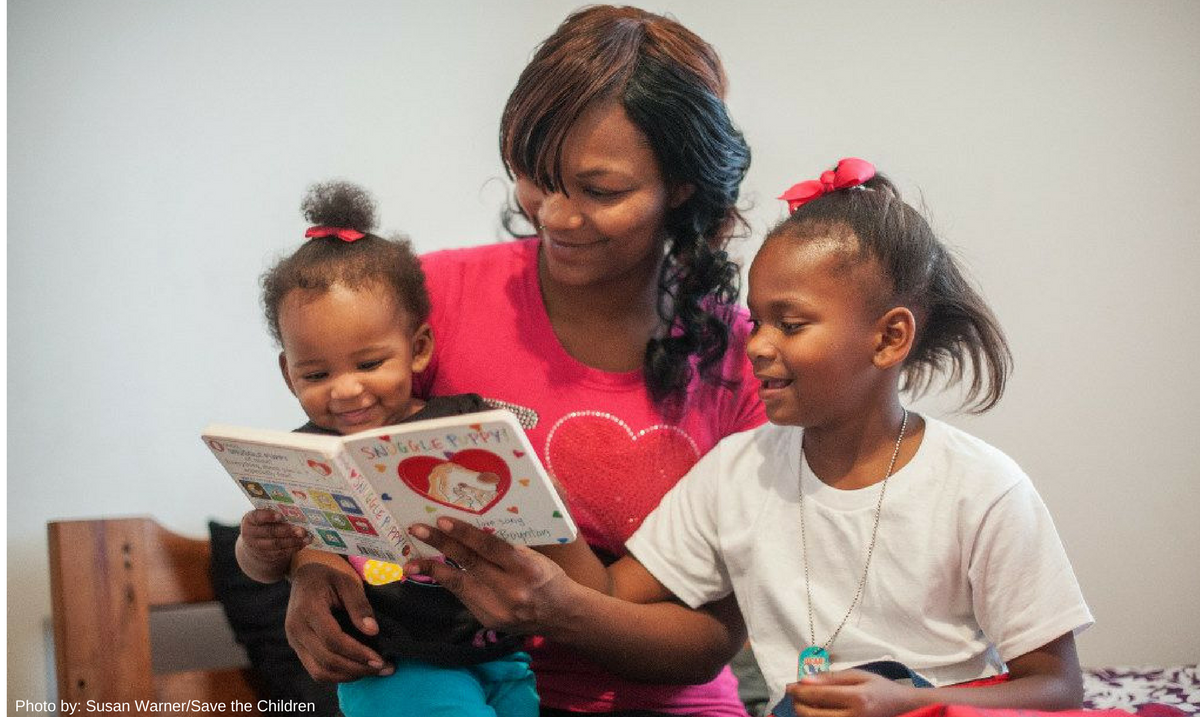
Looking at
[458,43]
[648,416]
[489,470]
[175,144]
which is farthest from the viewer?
[458,43]

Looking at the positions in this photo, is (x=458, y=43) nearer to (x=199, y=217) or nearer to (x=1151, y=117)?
(x=199, y=217)

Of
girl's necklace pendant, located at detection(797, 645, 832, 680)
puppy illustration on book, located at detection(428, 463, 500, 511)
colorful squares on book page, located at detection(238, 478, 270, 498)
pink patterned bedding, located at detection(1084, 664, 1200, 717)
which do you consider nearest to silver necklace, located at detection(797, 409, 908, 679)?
girl's necklace pendant, located at detection(797, 645, 832, 680)

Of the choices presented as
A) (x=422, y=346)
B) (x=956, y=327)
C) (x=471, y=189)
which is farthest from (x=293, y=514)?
(x=471, y=189)

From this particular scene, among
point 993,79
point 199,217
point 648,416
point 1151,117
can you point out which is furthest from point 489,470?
point 1151,117

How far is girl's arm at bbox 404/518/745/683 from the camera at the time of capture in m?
1.44

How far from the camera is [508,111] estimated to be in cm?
166

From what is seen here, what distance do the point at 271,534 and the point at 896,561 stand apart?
764mm

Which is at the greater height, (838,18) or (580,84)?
(838,18)

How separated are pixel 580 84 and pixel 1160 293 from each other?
171 centimetres

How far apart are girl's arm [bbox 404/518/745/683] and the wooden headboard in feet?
2.93

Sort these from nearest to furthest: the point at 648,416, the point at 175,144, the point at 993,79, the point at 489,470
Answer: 1. the point at 489,470
2. the point at 648,416
3. the point at 175,144
4. the point at 993,79

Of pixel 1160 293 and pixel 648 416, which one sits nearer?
pixel 648 416

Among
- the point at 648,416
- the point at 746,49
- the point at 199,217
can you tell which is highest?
the point at 746,49

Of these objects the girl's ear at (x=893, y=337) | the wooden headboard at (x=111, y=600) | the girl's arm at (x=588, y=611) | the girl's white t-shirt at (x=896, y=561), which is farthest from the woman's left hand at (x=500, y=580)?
the wooden headboard at (x=111, y=600)
